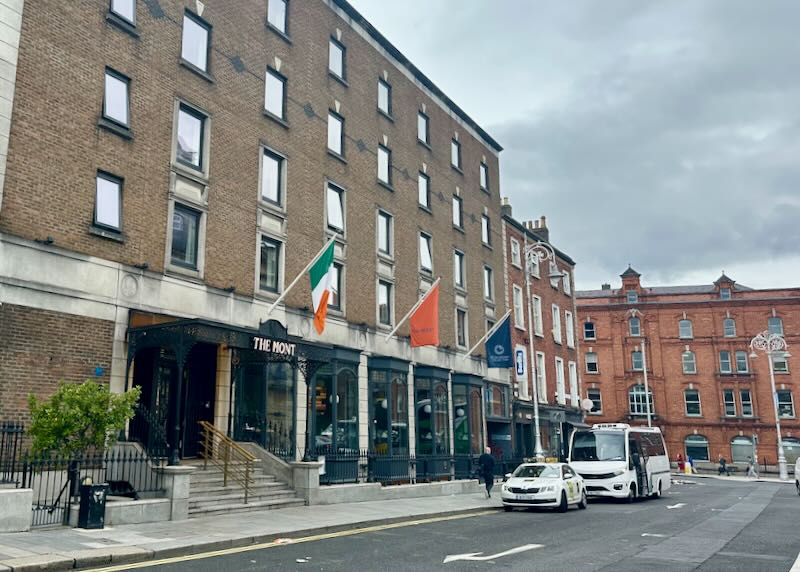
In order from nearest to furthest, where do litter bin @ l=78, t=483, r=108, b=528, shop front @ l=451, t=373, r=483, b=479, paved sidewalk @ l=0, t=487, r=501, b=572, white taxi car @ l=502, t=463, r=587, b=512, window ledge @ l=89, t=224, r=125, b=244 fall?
1. paved sidewalk @ l=0, t=487, r=501, b=572
2. litter bin @ l=78, t=483, r=108, b=528
3. window ledge @ l=89, t=224, r=125, b=244
4. white taxi car @ l=502, t=463, r=587, b=512
5. shop front @ l=451, t=373, r=483, b=479

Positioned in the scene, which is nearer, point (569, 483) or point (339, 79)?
point (569, 483)

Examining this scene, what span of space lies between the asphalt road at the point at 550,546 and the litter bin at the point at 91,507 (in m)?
3.08

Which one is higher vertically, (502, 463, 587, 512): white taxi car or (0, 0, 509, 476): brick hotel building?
(0, 0, 509, 476): brick hotel building

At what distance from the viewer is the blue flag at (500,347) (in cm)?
2959

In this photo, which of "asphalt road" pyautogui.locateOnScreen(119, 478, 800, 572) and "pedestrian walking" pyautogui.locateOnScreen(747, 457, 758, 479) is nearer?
"asphalt road" pyautogui.locateOnScreen(119, 478, 800, 572)

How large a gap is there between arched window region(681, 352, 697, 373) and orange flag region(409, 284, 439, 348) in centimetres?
5129

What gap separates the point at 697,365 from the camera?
228 feet

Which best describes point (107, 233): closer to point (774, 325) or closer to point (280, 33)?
point (280, 33)

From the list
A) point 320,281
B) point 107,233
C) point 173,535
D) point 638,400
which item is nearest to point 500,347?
point 320,281

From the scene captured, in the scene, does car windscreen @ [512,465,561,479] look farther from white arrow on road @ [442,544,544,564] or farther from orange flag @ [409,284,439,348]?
white arrow on road @ [442,544,544,564]

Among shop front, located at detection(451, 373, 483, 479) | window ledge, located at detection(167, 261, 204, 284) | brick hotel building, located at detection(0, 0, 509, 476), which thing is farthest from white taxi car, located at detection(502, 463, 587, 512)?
window ledge, located at detection(167, 261, 204, 284)

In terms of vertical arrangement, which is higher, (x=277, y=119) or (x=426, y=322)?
(x=277, y=119)

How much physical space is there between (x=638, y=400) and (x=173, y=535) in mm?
64192

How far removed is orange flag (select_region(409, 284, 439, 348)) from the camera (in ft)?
86.3
